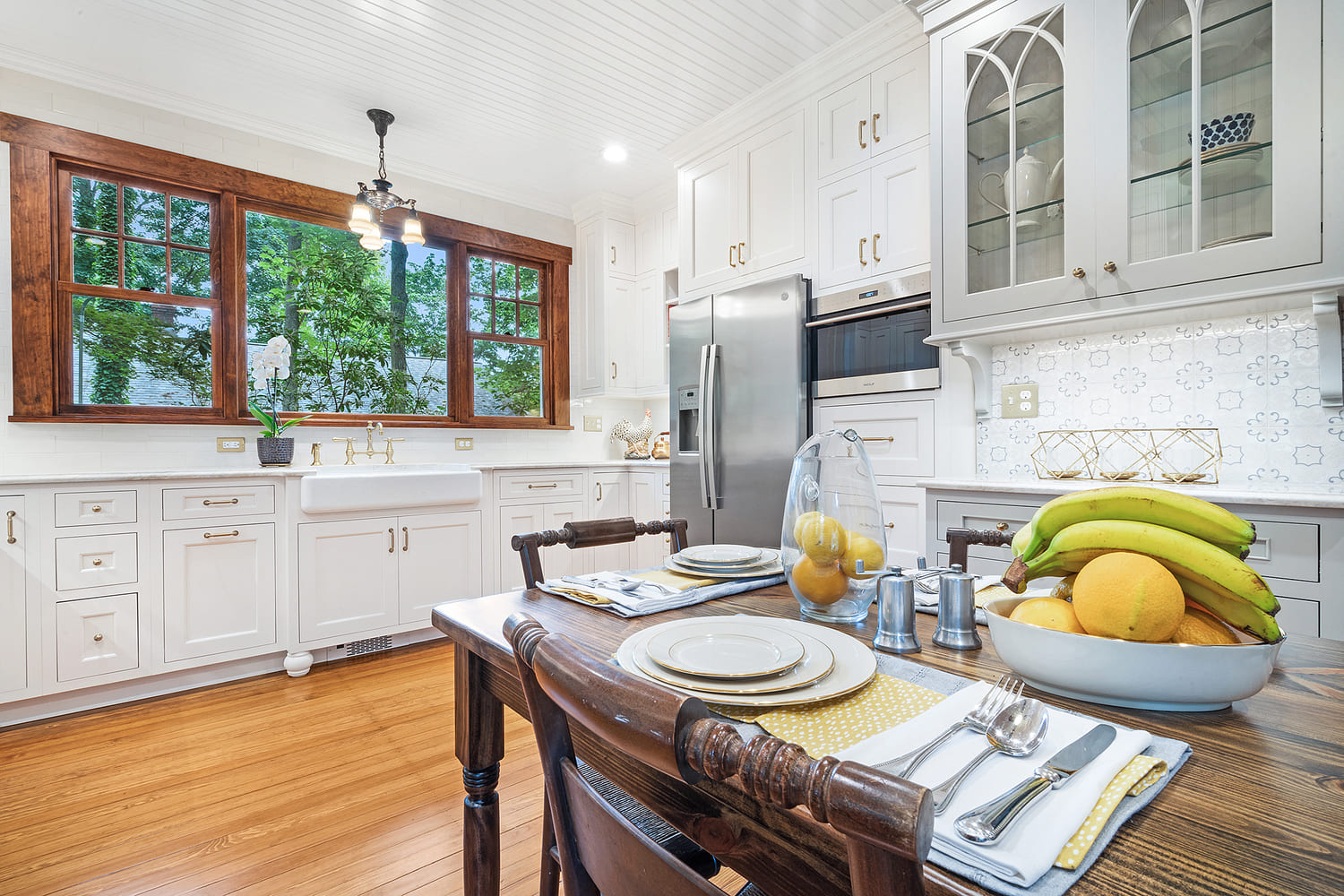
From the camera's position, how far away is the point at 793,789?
12.9 inches

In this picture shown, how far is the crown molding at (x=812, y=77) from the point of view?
253 cm

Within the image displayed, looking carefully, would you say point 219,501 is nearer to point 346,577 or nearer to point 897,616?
point 346,577

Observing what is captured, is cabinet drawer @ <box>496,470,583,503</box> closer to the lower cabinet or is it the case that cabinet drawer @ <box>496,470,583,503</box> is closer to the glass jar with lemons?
the lower cabinet

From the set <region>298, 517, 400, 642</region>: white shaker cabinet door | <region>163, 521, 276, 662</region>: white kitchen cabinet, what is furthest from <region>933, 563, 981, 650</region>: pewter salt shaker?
<region>163, 521, 276, 662</region>: white kitchen cabinet

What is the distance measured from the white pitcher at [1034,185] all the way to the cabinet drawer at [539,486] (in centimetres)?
266

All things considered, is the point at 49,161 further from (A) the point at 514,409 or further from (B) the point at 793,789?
(B) the point at 793,789

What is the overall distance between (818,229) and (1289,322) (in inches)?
65.1

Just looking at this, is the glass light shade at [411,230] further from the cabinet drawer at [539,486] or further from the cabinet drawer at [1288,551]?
the cabinet drawer at [1288,551]

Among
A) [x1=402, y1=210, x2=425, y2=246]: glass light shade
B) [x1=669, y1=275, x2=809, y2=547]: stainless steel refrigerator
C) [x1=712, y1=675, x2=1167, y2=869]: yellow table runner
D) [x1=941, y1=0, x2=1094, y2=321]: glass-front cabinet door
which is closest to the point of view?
[x1=712, y1=675, x2=1167, y2=869]: yellow table runner

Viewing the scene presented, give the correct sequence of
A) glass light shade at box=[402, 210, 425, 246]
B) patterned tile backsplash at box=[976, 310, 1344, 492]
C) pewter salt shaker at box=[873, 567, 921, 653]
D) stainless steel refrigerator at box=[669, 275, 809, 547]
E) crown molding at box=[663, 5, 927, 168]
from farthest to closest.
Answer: glass light shade at box=[402, 210, 425, 246] → stainless steel refrigerator at box=[669, 275, 809, 547] → crown molding at box=[663, 5, 927, 168] → patterned tile backsplash at box=[976, 310, 1344, 492] → pewter salt shaker at box=[873, 567, 921, 653]

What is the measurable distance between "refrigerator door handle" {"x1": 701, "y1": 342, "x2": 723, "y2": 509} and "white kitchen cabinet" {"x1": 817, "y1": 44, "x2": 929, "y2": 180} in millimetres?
1007

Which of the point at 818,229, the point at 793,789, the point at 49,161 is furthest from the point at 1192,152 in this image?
the point at 49,161

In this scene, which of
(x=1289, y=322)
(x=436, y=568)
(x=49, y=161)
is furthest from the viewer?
(x=436, y=568)

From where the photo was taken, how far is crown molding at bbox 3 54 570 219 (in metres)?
2.72
